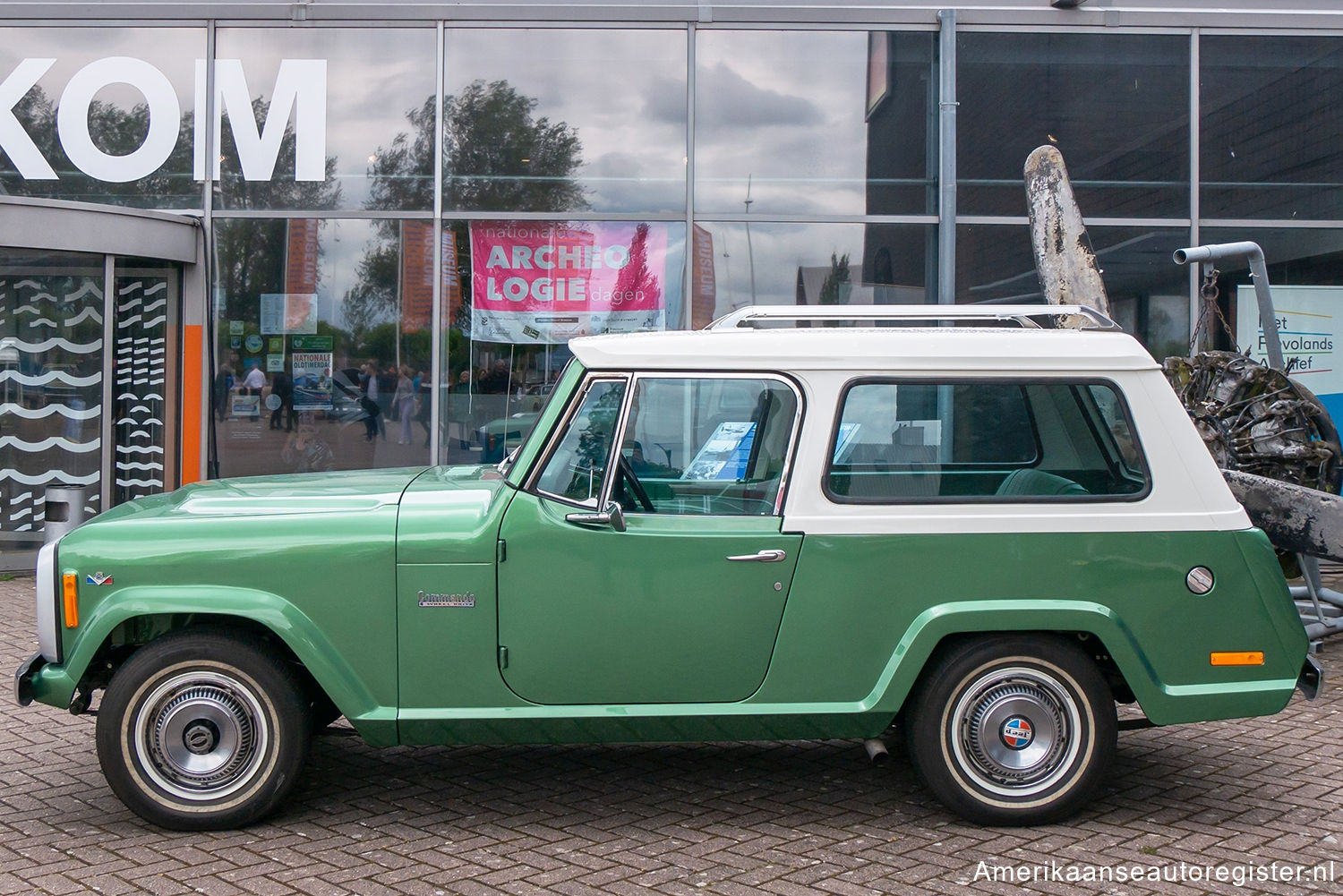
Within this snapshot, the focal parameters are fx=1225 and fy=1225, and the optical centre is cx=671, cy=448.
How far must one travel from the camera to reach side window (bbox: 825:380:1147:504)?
4469 millimetres

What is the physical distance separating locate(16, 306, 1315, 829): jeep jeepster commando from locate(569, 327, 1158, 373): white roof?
0.03ft

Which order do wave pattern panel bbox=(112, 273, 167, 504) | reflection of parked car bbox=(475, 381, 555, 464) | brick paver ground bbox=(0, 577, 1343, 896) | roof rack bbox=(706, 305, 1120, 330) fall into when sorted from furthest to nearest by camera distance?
reflection of parked car bbox=(475, 381, 555, 464)
wave pattern panel bbox=(112, 273, 167, 504)
roof rack bbox=(706, 305, 1120, 330)
brick paver ground bbox=(0, 577, 1343, 896)

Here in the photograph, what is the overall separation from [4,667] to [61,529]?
2456mm

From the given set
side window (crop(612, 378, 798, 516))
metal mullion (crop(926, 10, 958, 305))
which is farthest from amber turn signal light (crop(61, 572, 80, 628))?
metal mullion (crop(926, 10, 958, 305))

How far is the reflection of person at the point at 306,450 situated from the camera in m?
10.8

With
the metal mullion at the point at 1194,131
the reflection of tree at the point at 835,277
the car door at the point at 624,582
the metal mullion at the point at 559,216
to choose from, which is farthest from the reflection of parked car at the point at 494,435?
the metal mullion at the point at 1194,131

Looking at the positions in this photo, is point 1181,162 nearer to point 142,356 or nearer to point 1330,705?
point 1330,705

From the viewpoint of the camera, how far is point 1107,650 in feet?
14.5

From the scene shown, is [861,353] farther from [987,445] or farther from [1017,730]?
[1017,730]

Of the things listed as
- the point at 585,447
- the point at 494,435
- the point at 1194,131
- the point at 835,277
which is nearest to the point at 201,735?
the point at 585,447

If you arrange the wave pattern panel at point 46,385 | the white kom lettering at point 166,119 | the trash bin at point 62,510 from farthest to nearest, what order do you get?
the white kom lettering at point 166,119 < the wave pattern panel at point 46,385 < the trash bin at point 62,510

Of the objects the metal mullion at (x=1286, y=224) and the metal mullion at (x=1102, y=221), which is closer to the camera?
the metal mullion at (x=1102, y=221)

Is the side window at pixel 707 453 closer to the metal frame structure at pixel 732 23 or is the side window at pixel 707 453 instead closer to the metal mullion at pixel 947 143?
the metal frame structure at pixel 732 23

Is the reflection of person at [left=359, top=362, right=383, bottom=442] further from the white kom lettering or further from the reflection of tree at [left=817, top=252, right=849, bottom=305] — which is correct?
the reflection of tree at [left=817, top=252, right=849, bottom=305]
